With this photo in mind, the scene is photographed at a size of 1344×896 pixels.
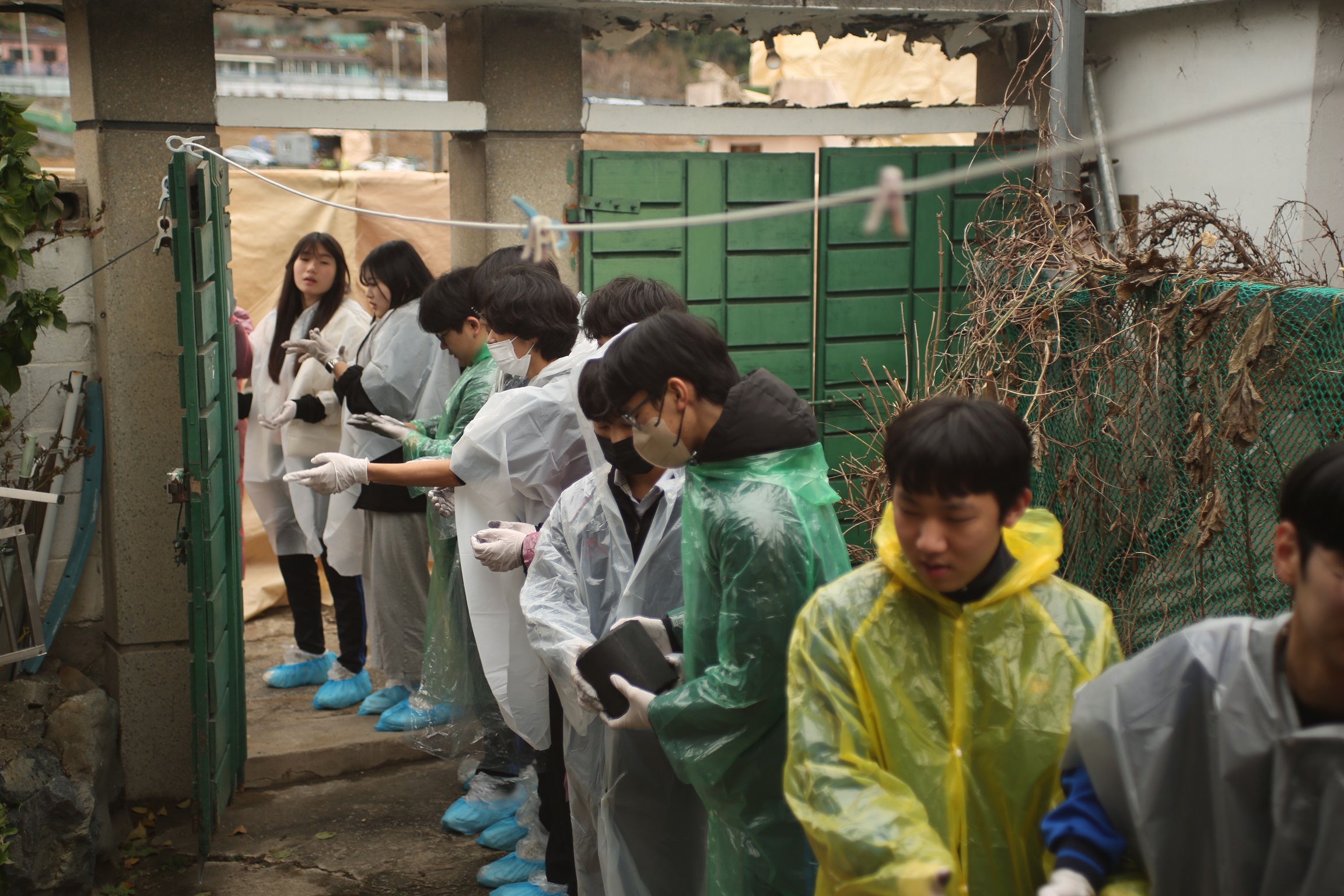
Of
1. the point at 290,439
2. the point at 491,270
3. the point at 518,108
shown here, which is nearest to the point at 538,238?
the point at 491,270

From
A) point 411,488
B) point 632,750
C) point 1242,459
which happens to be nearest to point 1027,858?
point 632,750

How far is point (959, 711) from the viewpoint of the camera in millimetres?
1777

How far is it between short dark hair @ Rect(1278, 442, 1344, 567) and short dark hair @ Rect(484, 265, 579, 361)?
2.46 meters

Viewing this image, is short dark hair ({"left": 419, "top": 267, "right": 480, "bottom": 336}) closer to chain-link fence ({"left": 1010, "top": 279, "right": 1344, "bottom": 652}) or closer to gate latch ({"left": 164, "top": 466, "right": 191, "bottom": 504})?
gate latch ({"left": 164, "top": 466, "right": 191, "bottom": 504})

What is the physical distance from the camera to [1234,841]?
1.46 meters

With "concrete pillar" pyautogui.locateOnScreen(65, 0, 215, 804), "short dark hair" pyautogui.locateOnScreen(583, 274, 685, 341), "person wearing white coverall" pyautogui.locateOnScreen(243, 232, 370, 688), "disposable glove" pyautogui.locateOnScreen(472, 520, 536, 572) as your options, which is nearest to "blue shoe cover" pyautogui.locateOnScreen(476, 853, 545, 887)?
"disposable glove" pyautogui.locateOnScreen(472, 520, 536, 572)

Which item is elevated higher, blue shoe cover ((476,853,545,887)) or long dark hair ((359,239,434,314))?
long dark hair ((359,239,434,314))

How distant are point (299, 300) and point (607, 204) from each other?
1.44m

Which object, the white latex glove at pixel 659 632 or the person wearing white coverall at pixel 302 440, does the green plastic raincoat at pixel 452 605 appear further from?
the white latex glove at pixel 659 632

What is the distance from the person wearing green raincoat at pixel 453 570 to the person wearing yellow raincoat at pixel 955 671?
7.71 ft

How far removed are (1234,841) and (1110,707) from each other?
8.3 inches

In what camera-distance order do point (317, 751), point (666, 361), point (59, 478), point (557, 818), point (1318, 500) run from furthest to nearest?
point (317, 751) < point (59, 478) < point (557, 818) < point (666, 361) < point (1318, 500)

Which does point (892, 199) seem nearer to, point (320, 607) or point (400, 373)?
point (400, 373)

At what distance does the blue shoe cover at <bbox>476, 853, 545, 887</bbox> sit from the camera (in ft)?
12.2
